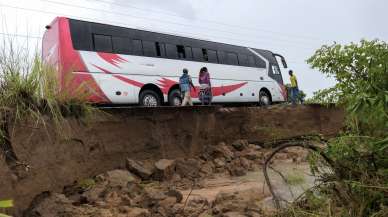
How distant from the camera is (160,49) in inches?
513

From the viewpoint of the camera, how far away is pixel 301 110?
12109mm

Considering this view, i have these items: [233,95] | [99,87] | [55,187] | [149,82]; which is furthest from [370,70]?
[233,95]

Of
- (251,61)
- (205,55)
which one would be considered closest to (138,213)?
(205,55)

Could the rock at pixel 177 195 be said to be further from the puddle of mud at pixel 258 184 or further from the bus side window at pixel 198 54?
the bus side window at pixel 198 54

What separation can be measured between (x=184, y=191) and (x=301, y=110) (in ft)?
22.5

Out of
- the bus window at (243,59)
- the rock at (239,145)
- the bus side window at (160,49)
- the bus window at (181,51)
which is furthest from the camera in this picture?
the bus window at (243,59)

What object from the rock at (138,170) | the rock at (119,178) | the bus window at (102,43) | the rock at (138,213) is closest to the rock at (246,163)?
the rock at (138,170)

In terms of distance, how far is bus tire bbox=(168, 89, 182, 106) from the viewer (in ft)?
41.8

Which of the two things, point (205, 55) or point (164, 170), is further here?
point (205, 55)

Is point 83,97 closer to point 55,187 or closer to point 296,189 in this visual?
point 55,187

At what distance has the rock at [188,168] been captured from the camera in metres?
6.95

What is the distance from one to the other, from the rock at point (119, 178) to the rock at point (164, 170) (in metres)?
0.46

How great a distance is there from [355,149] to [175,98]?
32.9ft

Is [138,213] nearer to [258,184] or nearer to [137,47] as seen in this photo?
[258,184]
